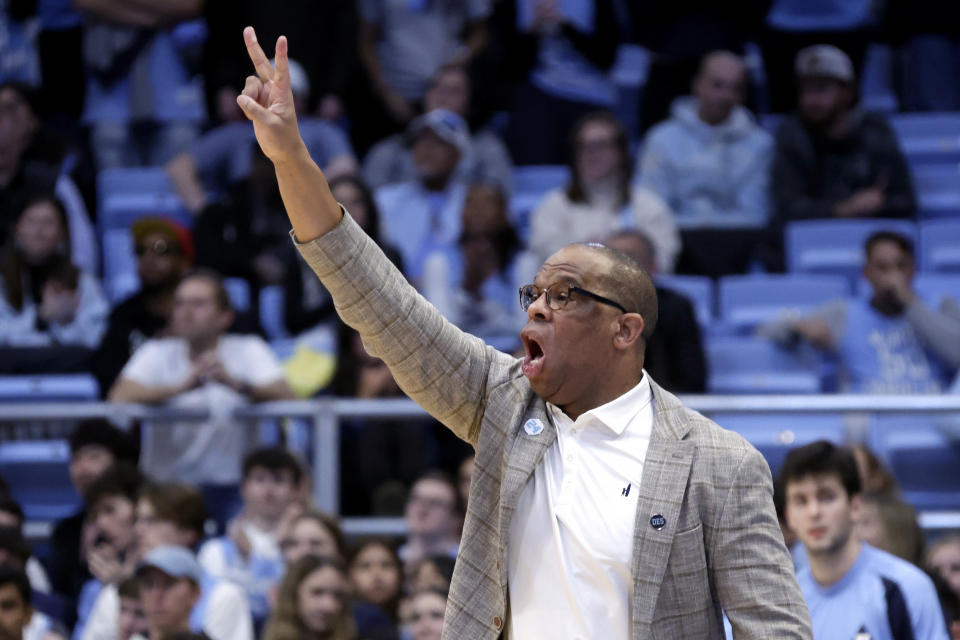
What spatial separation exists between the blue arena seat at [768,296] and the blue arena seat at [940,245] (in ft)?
2.61

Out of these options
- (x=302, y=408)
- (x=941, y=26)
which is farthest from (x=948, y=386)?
(x=941, y=26)

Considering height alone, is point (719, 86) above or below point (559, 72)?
below

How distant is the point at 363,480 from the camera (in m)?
6.57

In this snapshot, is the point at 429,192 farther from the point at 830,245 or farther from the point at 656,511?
the point at 656,511

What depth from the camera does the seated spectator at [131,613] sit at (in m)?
5.68

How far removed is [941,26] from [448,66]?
351 cm

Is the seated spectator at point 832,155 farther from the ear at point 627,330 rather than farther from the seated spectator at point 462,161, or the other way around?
the ear at point 627,330

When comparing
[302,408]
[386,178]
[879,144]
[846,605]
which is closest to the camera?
[846,605]

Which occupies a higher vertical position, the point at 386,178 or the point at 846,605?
the point at 386,178

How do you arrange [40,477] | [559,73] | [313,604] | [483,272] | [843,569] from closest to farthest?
[843,569]
[313,604]
[40,477]
[483,272]
[559,73]

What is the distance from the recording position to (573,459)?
2.76 m

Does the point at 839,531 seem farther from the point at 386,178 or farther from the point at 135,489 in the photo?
the point at 386,178

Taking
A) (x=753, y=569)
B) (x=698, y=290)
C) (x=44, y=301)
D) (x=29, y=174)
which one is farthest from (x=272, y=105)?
(x=29, y=174)

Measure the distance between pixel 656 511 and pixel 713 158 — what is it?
598cm
